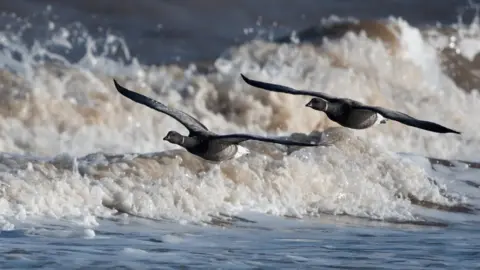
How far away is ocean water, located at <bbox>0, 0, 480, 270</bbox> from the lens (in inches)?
461

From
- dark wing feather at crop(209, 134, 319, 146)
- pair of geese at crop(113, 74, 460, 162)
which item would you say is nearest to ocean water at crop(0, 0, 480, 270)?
pair of geese at crop(113, 74, 460, 162)

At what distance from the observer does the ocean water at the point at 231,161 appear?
11.7m

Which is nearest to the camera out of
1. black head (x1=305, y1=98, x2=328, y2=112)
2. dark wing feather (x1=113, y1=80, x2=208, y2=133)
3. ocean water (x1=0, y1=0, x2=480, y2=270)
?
dark wing feather (x1=113, y1=80, x2=208, y2=133)

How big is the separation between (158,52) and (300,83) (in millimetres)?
5852

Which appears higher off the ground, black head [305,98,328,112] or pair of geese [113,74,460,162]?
black head [305,98,328,112]

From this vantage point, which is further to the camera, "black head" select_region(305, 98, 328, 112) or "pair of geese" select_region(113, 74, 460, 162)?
"black head" select_region(305, 98, 328, 112)

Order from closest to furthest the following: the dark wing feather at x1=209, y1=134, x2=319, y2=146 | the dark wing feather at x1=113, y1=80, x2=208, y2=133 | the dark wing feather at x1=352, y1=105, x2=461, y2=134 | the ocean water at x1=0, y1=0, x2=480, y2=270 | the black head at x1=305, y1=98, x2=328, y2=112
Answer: the dark wing feather at x1=209, y1=134, x2=319, y2=146, the dark wing feather at x1=352, y1=105, x2=461, y2=134, the dark wing feather at x1=113, y1=80, x2=208, y2=133, the ocean water at x1=0, y1=0, x2=480, y2=270, the black head at x1=305, y1=98, x2=328, y2=112

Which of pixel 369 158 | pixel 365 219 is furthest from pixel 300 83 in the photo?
pixel 365 219

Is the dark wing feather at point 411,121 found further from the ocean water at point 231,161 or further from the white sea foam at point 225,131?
the white sea foam at point 225,131

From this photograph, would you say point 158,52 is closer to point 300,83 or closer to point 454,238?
point 300,83

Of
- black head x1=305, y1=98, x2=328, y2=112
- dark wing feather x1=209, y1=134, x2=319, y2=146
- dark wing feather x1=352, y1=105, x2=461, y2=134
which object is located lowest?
dark wing feather x1=209, y1=134, x2=319, y2=146

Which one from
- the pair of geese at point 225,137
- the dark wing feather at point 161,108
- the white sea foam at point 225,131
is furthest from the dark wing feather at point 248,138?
the white sea foam at point 225,131

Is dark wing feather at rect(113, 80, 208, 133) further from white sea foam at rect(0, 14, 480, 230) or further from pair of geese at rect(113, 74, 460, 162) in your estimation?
white sea foam at rect(0, 14, 480, 230)

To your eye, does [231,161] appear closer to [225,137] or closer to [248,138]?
[225,137]
